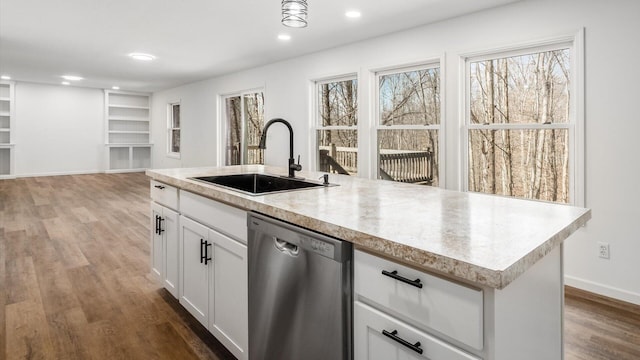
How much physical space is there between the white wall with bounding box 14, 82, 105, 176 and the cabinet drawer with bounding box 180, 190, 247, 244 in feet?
31.0

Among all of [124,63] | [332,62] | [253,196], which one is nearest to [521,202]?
[253,196]

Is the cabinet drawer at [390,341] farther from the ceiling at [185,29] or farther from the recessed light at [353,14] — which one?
the recessed light at [353,14]

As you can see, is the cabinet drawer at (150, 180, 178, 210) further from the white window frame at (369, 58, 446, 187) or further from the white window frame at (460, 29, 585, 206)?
the white window frame at (460, 29, 585, 206)

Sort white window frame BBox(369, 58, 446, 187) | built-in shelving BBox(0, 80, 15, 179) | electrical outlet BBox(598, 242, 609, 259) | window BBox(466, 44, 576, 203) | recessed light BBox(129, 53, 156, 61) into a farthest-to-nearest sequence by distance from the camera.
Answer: built-in shelving BBox(0, 80, 15, 179) → recessed light BBox(129, 53, 156, 61) → white window frame BBox(369, 58, 446, 187) → window BBox(466, 44, 576, 203) → electrical outlet BBox(598, 242, 609, 259)

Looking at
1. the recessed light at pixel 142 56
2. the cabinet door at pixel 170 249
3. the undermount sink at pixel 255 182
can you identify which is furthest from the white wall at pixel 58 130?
the undermount sink at pixel 255 182

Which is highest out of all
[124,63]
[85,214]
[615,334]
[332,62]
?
[124,63]

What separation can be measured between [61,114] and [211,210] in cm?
999

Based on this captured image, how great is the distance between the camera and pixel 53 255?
369cm

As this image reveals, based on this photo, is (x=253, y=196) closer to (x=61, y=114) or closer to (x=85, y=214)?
(x=85, y=214)

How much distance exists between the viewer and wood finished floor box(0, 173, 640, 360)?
2.12 metres

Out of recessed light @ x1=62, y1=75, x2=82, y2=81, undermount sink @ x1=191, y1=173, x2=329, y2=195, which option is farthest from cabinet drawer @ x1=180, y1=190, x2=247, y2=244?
recessed light @ x1=62, y1=75, x2=82, y2=81

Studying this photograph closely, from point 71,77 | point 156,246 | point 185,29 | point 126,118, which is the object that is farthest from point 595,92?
point 126,118

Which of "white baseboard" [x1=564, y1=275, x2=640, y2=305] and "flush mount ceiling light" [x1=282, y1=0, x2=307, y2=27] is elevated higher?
"flush mount ceiling light" [x1=282, y1=0, x2=307, y2=27]

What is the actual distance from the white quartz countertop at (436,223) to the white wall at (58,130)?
32.3 ft
